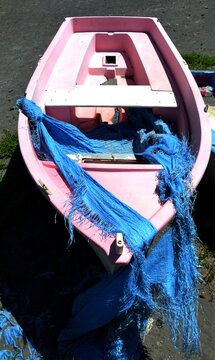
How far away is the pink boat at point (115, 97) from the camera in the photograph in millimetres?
3037

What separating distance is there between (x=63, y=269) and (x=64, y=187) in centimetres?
100

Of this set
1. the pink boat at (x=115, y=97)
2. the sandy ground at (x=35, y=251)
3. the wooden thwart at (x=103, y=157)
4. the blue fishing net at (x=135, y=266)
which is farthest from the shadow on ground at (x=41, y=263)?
the pink boat at (x=115, y=97)

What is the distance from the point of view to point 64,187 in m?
3.15

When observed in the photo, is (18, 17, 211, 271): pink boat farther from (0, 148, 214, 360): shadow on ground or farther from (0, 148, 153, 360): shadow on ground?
(0, 148, 214, 360): shadow on ground

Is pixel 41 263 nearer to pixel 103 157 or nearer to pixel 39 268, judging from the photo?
pixel 39 268

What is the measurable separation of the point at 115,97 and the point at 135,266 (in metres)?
1.80

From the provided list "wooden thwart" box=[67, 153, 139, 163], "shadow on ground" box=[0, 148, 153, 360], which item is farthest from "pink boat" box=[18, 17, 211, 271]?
"shadow on ground" box=[0, 148, 153, 360]

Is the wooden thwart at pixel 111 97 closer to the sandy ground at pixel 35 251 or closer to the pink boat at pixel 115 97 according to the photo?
the pink boat at pixel 115 97

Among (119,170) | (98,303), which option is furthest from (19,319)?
(119,170)

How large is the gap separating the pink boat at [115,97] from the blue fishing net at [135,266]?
3.4 inches

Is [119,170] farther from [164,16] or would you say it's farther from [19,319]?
[164,16]

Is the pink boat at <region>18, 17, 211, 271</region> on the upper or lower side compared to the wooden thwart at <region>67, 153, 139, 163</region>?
upper

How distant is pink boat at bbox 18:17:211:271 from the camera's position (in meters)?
3.04

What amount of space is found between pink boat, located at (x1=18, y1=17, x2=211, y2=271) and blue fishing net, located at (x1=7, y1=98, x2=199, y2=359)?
0.28 feet
